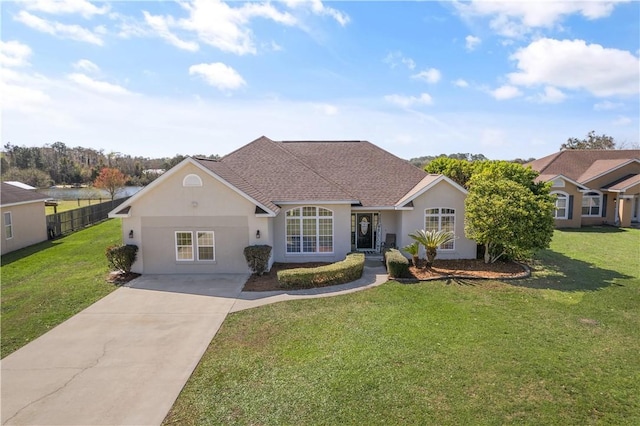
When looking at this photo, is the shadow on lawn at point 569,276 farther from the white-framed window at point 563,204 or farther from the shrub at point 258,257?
the white-framed window at point 563,204

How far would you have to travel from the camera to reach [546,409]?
695cm

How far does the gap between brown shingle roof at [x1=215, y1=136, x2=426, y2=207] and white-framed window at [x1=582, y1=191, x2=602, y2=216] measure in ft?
61.4

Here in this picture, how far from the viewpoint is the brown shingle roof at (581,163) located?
32031 mm

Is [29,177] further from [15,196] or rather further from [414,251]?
[414,251]

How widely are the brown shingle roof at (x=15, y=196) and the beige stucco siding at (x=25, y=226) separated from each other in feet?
0.93

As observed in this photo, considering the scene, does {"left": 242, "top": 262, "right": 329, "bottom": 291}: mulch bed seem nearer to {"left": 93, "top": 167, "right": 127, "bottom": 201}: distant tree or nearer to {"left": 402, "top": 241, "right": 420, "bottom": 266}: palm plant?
{"left": 402, "top": 241, "right": 420, "bottom": 266}: palm plant

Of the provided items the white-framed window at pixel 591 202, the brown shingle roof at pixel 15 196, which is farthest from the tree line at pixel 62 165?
the white-framed window at pixel 591 202

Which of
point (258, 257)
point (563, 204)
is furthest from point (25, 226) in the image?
point (563, 204)

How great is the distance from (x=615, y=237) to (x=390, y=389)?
25.2m

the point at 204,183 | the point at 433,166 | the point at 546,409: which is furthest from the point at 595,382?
the point at 433,166

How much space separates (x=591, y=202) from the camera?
30.8m

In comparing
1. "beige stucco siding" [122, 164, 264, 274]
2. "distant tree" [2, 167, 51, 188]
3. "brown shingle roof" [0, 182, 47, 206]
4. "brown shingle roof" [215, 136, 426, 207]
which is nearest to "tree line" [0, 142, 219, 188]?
"distant tree" [2, 167, 51, 188]

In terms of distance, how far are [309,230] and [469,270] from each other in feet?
24.6

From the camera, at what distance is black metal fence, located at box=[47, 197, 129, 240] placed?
25.6 metres
